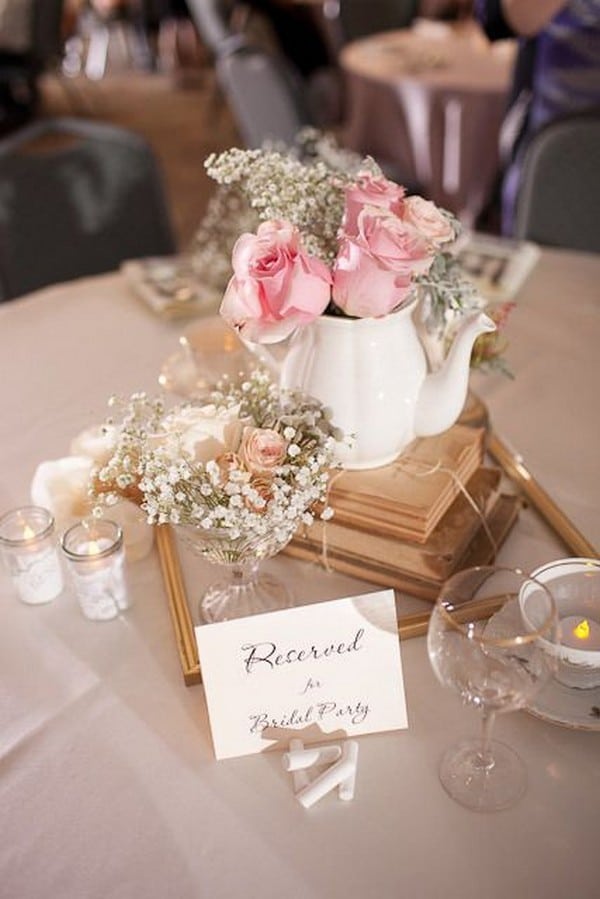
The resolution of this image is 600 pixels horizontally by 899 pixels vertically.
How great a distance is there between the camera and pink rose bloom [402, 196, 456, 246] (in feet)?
2.81

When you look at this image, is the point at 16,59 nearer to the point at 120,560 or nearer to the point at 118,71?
the point at 118,71

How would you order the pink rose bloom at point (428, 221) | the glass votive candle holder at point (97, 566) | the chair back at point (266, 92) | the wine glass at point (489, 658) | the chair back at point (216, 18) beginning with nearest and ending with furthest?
the wine glass at point (489, 658) → the pink rose bloom at point (428, 221) → the glass votive candle holder at point (97, 566) → the chair back at point (266, 92) → the chair back at point (216, 18)

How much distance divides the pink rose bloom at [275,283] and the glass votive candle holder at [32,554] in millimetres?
338

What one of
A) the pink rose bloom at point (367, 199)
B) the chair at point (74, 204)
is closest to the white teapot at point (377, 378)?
the pink rose bloom at point (367, 199)

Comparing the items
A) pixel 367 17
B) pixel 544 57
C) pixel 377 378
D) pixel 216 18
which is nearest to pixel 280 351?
pixel 377 378

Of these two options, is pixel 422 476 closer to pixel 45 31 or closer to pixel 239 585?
pixel 239 585

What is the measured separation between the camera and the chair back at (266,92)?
2701 mm

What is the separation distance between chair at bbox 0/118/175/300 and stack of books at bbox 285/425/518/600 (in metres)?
1.22

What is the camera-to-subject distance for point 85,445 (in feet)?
3.74

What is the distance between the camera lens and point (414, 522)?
97 centimetres

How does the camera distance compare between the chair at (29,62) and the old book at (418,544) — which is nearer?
the old book at (418,544)

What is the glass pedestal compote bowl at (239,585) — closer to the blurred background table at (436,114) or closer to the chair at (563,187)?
the chair at (563,187)

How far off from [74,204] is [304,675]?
1.51 m

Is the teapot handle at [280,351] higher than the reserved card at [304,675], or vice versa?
the teapot handle at [280,351]
